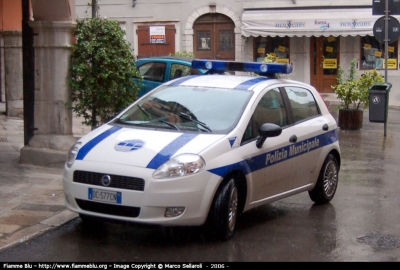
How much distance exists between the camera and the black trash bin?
16.0m

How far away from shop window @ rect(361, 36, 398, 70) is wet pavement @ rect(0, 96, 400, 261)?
11896 millimetres

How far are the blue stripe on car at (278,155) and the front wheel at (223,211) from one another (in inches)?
6.8

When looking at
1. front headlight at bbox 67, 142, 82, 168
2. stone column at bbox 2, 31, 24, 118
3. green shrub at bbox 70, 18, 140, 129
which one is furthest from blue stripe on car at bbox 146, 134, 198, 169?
stone column at bbox 2, 31, 24, 118

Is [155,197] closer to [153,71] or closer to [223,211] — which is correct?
[223,211]

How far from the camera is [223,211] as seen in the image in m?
6.88

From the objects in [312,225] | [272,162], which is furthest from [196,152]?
[312,225]

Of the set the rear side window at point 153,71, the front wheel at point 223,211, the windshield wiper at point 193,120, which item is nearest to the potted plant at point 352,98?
the rear side window at point 153,71

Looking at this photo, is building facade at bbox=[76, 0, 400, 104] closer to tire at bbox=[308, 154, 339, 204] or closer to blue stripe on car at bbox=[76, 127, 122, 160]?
tire at bbox=[308, 154, 339, 204]

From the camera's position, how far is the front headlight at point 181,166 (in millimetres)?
6562

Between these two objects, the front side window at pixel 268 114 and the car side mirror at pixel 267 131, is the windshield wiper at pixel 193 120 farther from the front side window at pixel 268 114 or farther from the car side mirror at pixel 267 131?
the car side mirror at pixel 267 131

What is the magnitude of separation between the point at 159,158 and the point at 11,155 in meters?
6.08

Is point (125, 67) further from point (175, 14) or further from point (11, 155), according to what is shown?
point (175, 14)

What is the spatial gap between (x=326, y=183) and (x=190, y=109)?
7.64 ft

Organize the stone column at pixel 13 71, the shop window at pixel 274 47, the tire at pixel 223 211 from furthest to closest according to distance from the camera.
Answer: the shop window at pixel 274 47, the stone column at pixel 13 71, the tire at pixel 223 211
